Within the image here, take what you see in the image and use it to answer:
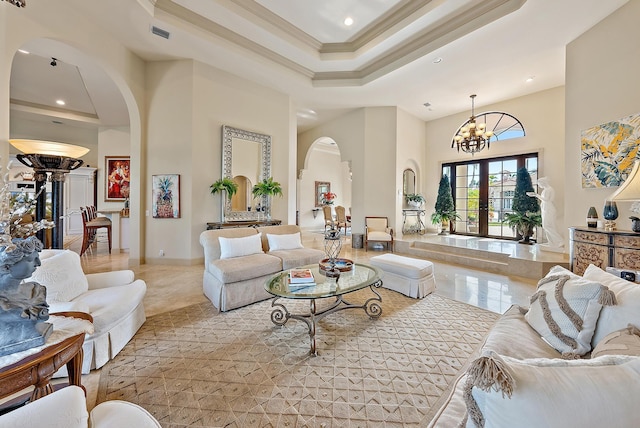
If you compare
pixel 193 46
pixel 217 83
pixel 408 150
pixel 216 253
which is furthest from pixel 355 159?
pixel 216 253

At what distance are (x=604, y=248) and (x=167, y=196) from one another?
6657 mm

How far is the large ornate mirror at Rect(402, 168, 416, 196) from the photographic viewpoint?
7.60 m

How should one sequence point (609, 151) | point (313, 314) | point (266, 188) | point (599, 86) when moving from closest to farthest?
1. point (313, 314)
2. point (609, 151)
3. point (599, 86)
4. point (266, 188)

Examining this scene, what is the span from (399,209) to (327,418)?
620 centimetres

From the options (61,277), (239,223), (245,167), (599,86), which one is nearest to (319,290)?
(61,277)

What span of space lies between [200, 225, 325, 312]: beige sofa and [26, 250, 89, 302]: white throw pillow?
3.97ft

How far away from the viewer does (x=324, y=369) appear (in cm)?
196

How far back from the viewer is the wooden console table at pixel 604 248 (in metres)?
2.85

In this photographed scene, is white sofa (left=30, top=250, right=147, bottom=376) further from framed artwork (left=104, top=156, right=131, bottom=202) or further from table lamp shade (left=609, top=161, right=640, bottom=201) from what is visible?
framed artwork (left=104, top=156, right=131, bottom=202)

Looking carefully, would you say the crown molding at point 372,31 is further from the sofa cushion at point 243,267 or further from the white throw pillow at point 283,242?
the sofa cushion at point 243,267

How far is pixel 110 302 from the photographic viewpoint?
216 cm

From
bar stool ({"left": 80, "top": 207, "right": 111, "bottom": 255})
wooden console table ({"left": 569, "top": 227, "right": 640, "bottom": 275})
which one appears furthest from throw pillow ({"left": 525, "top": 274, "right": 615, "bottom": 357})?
bar stool ({"left": 80, "top": 207, "right": 111, "bottom": 255})

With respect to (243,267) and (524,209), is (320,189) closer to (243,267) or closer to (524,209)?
(524,209)

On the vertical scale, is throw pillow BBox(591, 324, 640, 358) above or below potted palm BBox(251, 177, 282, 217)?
below
